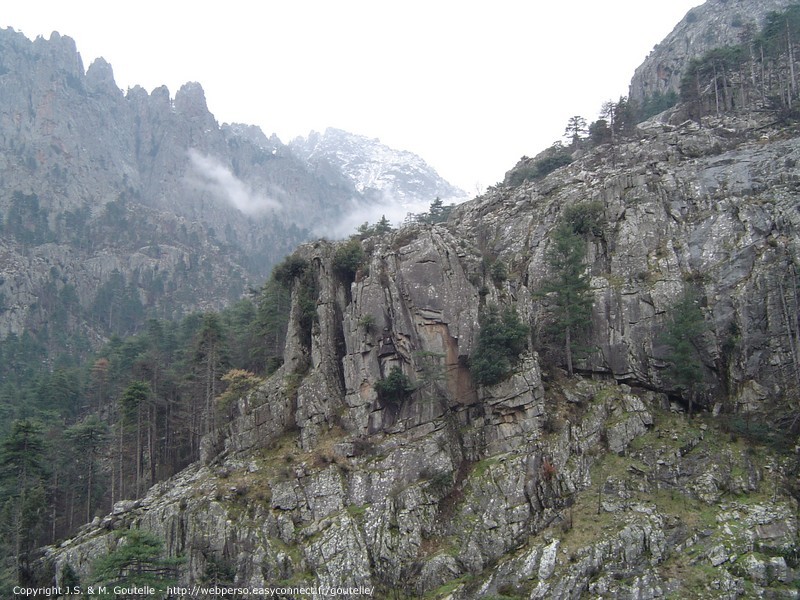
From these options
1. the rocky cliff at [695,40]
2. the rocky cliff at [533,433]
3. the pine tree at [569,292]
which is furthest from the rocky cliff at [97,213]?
the pine tree at [569,292]

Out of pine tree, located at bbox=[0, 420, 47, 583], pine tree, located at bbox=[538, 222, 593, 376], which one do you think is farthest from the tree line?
pine tree, located at bbox=[538, 222, 593, 376]

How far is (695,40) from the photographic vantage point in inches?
4102

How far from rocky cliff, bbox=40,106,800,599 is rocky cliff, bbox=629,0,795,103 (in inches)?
1927

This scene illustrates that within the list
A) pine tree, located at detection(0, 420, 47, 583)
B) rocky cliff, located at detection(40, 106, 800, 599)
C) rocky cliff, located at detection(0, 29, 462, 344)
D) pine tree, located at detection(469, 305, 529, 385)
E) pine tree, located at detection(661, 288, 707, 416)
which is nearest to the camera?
rocky cliff, located at detection(40, 106, 800, 599)

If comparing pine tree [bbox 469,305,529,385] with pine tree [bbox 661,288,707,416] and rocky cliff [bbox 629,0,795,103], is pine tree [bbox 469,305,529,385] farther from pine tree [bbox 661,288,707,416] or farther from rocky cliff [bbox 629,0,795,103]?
rocky cliff [bbox 629,0,795,103]

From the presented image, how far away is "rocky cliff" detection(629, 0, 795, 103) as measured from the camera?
10069 centimetres

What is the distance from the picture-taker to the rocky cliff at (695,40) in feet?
330

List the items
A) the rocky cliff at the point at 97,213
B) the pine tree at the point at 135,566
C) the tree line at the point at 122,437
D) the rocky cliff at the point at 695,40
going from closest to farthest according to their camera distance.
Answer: the pine tree at the point at 135,566 → the tree line at the point at 122,437 → the rocky cliff at the point at 695,40 → the rocky cliff at the point at 97,213

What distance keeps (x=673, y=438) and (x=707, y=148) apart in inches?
1245

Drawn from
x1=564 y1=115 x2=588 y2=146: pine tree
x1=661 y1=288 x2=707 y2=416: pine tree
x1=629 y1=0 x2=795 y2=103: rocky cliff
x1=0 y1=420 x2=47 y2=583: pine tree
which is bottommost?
x1=0 y1=420 x2=47 y2=583: pine tree

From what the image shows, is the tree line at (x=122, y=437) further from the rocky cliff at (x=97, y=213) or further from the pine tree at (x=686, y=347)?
the rocky cliff at (x=97, y=213)

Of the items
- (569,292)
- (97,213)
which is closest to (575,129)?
(569,292)

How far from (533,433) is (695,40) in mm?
88161

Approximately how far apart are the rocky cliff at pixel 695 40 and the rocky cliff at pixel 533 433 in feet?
161
